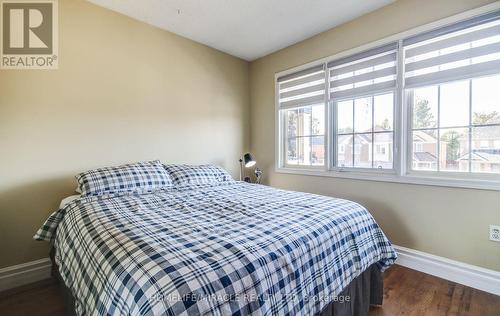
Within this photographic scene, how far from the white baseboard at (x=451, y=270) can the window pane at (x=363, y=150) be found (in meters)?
0.85

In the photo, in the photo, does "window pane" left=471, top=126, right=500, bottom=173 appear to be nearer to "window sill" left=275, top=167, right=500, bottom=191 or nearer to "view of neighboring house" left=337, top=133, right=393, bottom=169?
"window sill" left=275, top=167, right=500, bottom=191

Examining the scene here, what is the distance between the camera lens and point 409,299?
166 cm

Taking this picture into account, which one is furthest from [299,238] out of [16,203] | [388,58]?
[16,203]

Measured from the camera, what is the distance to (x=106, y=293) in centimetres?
85

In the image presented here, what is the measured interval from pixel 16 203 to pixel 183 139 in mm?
1554

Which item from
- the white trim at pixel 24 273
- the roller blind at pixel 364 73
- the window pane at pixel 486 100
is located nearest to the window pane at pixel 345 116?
the roller blind at pixel 364 73

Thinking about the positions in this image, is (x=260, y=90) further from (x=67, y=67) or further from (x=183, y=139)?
(x=67, y=67)

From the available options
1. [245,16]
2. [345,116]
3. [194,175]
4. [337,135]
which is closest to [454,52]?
[345,116]

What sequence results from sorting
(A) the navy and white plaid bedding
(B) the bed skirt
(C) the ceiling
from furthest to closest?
(C) the ceiling, (B) the bed skirt, (A) the navy and white plaid bedding

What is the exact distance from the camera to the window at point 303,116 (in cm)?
279

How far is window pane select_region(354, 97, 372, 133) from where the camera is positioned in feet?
7.89

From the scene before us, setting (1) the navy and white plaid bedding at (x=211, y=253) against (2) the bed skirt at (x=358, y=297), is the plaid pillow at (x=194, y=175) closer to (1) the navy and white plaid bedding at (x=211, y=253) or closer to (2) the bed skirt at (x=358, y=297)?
(1) the navy and white plaid bedding at (x=211, y=253)

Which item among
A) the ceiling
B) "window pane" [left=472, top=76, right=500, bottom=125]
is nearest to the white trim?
the ceiling

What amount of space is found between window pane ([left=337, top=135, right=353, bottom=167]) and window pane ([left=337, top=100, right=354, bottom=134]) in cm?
8
